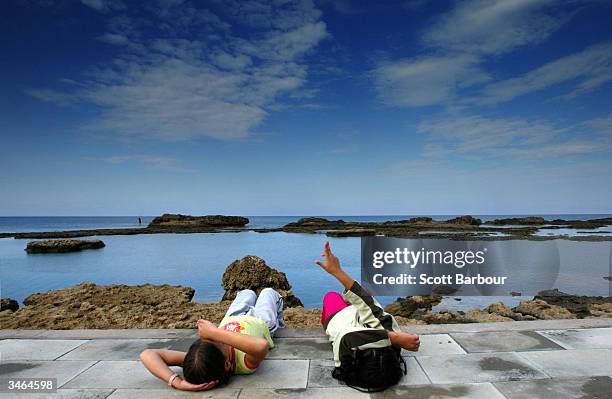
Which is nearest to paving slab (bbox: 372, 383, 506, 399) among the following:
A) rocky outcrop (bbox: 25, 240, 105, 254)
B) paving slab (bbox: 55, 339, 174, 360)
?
paving slab (bbox: 55, 339, 174, 360)

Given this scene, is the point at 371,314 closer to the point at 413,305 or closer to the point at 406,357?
the point at 406,357

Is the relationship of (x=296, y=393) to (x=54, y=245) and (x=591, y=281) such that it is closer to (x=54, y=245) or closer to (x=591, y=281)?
(x=591, y=281)

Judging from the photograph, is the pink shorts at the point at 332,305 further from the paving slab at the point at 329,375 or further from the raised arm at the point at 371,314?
the raised arm at the point at 371,314

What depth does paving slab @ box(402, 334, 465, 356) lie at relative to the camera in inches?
158

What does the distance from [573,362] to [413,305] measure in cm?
594

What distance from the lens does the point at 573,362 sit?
145 inches

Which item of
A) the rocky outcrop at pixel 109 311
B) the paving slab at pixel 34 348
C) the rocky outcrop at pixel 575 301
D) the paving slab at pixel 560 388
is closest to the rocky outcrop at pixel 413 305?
the rocky outcrop at pixel 575 301

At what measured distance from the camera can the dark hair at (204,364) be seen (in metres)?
3.11

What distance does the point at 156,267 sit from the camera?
20.0 metres

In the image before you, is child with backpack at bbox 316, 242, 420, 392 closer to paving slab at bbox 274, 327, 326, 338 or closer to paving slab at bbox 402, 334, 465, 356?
paving slab at bbox 402, 334, 465, 356

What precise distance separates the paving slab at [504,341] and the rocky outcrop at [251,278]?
6774 mm

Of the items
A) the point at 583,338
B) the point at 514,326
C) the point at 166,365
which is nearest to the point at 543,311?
the point at 514,326

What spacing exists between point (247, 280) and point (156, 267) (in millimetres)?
10940

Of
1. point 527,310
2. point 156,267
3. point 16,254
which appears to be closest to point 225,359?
point 527,310
